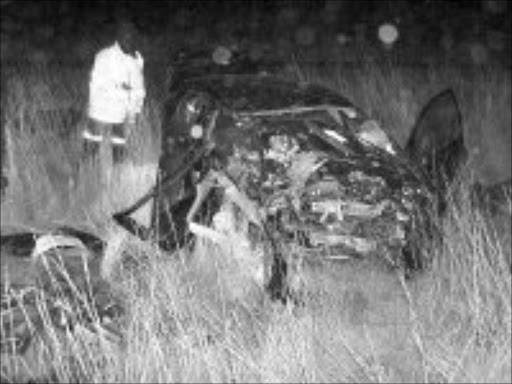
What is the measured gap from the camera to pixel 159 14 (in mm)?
19953

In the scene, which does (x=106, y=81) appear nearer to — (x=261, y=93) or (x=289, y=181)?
(x=261, y=93)

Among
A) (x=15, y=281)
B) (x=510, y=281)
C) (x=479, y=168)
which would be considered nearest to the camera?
(x=510, y=281)

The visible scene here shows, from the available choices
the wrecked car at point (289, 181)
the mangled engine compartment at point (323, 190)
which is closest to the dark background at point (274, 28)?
the wrecked car at point (289, 181)

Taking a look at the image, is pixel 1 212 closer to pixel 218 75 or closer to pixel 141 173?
pixel 141 173

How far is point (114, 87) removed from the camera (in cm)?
956

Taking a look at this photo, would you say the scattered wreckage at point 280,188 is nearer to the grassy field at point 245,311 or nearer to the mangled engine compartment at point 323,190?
the mangled engine compartment at point 323,190

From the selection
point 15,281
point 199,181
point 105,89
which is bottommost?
point 15,281

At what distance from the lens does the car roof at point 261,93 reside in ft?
27.4

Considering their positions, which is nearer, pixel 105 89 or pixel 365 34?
pixel 105 89

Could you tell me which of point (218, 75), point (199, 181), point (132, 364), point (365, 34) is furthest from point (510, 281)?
point (365, 34)

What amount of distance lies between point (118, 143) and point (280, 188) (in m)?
2.45

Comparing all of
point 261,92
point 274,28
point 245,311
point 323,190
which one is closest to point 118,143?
point 261,92

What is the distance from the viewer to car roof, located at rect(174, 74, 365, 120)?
8359 millimetres

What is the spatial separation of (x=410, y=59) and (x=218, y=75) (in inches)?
352
